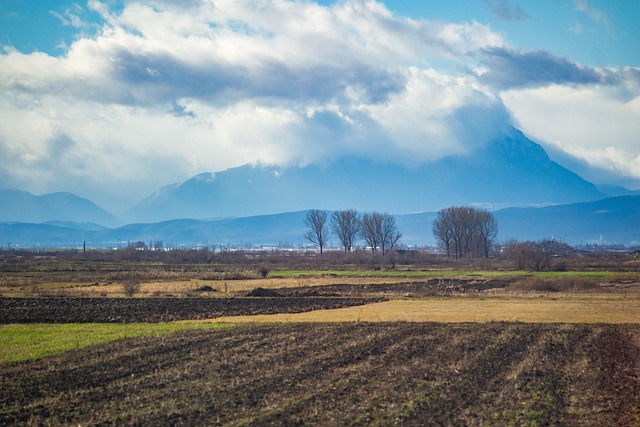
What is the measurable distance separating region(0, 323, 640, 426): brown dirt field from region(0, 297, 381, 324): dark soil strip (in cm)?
1292

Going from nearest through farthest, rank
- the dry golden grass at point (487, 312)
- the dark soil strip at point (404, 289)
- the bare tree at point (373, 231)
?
the dry golden grass at point (487, 312), the dark soil strip at point (404, 289), the bare tree at point (373, 231)

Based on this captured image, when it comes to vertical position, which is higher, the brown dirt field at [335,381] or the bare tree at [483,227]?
the bare tree at [483,227]

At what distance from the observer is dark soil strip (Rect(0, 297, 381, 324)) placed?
42312 mm

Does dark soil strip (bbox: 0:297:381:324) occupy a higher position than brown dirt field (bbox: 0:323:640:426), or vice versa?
dark soil strip (bbox: 0:297:381:324)

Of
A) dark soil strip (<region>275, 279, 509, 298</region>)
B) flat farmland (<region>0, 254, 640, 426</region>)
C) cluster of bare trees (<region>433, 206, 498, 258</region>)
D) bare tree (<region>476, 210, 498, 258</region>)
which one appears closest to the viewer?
flat farmland (<region>0, 254, 640, 426</region>)

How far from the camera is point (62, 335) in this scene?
33.3m

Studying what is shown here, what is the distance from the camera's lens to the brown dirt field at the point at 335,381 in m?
16.7

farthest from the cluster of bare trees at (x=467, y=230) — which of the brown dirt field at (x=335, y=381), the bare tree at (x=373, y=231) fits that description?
the brown dirt field at (x=335, y=381)

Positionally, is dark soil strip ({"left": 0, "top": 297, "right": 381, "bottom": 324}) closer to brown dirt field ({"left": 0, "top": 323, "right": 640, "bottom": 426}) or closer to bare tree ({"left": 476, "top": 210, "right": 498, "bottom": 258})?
brown dirt field ({"left": 0, "top": 323, "right": 640, "bottom": 426})

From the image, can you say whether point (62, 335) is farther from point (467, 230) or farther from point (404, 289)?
point (467, 230)

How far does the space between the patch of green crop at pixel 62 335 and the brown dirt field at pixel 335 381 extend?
5.43 ft

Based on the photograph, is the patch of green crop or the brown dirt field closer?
the brown dirt field

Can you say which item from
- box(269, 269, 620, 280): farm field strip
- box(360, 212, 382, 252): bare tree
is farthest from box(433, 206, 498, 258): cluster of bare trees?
box(269, 269, 620, 280): farm field strip

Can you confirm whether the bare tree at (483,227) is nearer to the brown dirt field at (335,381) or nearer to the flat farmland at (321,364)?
the flat farmland at (321,364)
